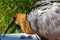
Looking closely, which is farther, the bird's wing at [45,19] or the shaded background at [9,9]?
the shaded background at [9,9]

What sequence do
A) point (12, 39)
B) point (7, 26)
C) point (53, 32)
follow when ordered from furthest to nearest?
point (7, 26) → point (12, 39) → point (53, 32)

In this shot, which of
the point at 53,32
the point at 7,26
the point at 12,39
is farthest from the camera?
the point at 7,26

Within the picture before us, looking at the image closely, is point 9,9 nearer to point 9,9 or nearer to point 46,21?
point 9,9

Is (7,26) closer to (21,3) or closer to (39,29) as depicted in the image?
(21,3)

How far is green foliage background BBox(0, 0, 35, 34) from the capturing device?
7.66ft

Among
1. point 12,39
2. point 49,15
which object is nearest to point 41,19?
point 49,15

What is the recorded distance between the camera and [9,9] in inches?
92.8

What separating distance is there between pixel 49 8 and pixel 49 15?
72mm

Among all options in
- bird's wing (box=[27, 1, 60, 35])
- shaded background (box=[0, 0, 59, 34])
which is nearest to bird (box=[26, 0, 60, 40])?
bird's wing (box=[27, 1, 60, 35])

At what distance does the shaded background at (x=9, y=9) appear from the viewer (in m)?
2.33

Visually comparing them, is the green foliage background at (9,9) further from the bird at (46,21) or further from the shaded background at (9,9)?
the bird at (46,21)

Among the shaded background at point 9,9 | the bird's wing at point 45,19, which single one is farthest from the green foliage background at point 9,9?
the bird's wing at point 45,19

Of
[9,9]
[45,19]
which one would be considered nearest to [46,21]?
[45,19]

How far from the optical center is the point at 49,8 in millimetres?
992
